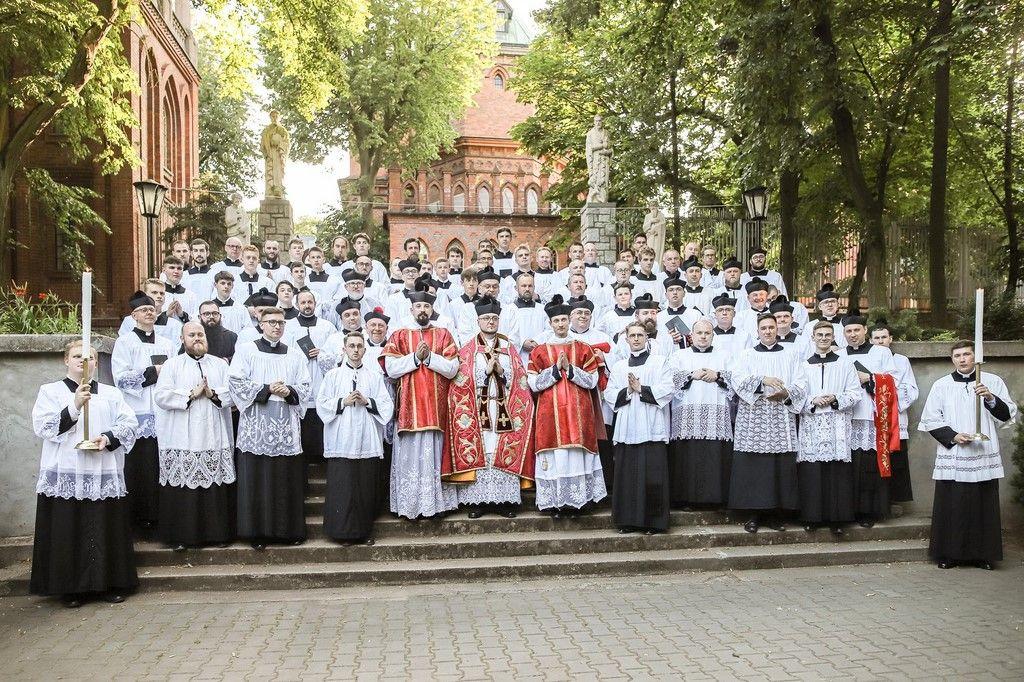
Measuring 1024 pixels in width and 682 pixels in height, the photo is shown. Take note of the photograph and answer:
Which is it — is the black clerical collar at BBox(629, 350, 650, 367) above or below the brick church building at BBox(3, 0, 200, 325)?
below

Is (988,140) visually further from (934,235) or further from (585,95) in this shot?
(585,95)

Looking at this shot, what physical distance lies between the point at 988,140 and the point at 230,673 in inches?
795

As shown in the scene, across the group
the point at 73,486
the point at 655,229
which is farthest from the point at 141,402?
the point at 655,229

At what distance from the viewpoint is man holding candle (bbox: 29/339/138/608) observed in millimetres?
7480

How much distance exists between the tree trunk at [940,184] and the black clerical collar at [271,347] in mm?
10249

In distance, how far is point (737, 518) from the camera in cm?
945

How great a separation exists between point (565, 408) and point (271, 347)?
9.81ft

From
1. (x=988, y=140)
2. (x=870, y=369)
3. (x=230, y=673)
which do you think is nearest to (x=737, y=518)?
(x=870, y=369)

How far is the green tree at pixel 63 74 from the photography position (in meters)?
14.0

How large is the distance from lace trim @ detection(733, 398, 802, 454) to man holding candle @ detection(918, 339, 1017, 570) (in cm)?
130

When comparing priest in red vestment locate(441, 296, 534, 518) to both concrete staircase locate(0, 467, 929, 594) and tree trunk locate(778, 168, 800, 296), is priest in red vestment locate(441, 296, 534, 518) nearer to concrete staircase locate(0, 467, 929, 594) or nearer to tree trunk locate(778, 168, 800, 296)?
concrete staircase locate(0, 467, 929, 594)

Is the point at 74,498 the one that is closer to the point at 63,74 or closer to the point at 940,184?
the point at 63,74

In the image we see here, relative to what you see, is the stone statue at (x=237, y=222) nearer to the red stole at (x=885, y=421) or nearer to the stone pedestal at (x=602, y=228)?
the stone pedestal at (x=602, y=228)

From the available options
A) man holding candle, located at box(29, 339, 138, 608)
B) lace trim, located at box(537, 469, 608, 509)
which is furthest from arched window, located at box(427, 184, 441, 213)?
man holding candle, located at box(29, 339, 138, 608)
